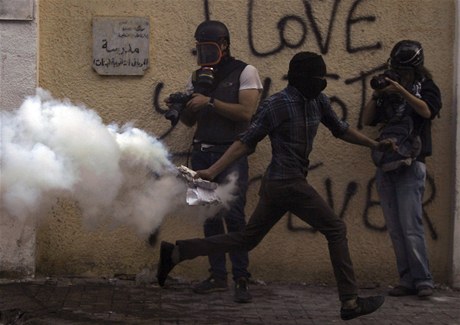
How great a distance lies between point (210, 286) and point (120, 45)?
6.79 feet

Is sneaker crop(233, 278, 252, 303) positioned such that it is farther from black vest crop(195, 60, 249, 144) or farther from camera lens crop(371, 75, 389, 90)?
camera lens crop(371, 75, 389, 90)

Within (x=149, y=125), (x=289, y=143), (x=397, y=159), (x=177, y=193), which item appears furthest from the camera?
(x=149, y=125)

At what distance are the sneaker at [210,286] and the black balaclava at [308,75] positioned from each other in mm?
1887

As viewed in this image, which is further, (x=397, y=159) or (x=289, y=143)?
(x=397, y=159)

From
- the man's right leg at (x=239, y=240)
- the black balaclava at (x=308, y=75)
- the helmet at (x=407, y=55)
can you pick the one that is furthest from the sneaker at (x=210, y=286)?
the helmet at (x=407, y=55)

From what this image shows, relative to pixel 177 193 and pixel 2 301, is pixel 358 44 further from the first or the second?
pixel 2 301

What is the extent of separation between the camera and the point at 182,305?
734 centimetres

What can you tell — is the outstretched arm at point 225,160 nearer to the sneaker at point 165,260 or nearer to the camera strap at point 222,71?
the sneaker at point 165,260

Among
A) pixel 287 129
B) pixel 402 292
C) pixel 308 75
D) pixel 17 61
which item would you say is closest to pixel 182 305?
pixel 287 129

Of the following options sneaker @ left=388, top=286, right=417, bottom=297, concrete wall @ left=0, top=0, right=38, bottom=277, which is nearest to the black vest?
concrete wall @ left=0, top=0, right=38, bottom=277

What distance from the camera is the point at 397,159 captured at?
25.0 ft

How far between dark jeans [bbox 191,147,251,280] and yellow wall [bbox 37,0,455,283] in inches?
18.3

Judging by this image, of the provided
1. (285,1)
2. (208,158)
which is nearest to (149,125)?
(208,158)

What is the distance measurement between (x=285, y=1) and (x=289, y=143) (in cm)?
195
